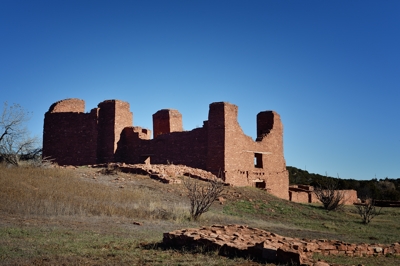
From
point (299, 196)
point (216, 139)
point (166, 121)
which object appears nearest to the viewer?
point (216, 139)

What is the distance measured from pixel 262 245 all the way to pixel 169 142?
17.2 m

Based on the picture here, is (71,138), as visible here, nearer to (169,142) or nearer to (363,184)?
(169,142)

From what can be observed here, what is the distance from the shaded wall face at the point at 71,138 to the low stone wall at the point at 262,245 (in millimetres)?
16930

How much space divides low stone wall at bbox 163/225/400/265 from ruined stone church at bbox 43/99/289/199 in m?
13.2

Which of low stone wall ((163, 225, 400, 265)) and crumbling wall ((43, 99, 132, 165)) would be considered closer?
low stone wall ((163, 225, 400, 265))

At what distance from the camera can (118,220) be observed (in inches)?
434

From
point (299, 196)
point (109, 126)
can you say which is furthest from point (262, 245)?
point (299, 196)

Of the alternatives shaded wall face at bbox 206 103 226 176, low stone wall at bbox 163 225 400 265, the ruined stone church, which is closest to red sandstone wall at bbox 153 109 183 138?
the ruined stone church

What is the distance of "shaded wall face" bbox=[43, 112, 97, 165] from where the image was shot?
24438 millimetres

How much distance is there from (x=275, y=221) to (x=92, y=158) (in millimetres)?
12954

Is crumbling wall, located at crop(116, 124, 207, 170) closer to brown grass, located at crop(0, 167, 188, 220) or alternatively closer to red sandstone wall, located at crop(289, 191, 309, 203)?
brown grass, located at crop(0, 167, 188, 220)

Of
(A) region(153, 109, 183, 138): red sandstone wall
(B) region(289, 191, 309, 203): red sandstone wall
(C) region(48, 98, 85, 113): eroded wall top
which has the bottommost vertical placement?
(B) region(289, 191, 309, 203): red sandstone wall

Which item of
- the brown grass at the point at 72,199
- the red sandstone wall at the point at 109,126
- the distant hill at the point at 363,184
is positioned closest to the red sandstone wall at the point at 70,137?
the red sandstone wall at the point at 109,126

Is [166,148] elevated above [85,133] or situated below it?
below
